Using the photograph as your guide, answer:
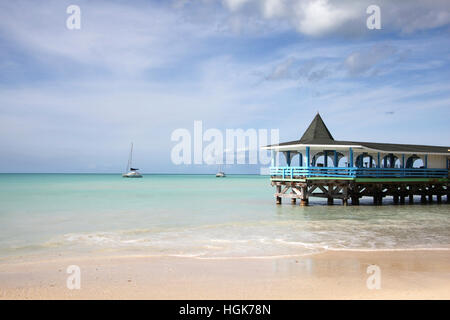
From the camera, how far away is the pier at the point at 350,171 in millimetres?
24078

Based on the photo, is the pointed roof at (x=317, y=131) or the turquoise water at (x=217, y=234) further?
the pointed roof at (x=317, y=131)

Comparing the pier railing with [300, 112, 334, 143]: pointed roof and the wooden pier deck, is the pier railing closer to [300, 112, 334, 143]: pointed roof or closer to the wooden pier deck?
the wooden pier deck

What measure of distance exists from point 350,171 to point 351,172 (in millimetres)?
90

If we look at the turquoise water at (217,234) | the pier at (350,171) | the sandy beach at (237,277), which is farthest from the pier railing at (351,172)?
the sandy beach at (237,277)

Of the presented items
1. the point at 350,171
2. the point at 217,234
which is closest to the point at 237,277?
the point at 217,234

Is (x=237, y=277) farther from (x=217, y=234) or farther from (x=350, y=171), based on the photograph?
(x=350, y=171)

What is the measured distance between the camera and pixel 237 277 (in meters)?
7.77

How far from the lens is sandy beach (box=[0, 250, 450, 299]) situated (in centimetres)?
661

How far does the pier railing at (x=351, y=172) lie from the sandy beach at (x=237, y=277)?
13.8 meters

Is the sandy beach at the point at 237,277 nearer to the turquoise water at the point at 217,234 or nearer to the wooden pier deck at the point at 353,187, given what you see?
the turquoise water at the point at 217,234

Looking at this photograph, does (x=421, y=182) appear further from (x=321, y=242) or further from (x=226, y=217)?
(x=321, y=242)

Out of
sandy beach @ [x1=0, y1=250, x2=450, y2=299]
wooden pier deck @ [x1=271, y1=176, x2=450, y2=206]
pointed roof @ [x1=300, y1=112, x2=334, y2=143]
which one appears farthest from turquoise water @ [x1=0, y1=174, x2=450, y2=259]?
pointed roof @ [x1=300, y1=112, x2=334, y2=143]

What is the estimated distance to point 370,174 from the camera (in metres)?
25.9
